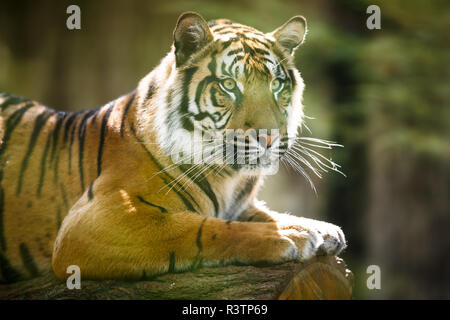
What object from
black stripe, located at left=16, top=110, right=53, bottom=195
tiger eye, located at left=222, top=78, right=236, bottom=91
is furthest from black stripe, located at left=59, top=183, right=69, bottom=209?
tiger eye, located at left=222, top=78, right=236, bottom=91

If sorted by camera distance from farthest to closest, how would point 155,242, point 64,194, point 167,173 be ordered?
point 64,194, point 167,173, point 155,242

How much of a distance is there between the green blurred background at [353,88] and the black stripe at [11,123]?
213 centimetres

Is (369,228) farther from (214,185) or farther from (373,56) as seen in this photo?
(214,185)

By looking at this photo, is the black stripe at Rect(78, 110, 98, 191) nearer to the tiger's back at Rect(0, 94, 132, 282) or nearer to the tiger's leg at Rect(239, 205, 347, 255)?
the tiger's back at Rect(0, 94, 132, 282)

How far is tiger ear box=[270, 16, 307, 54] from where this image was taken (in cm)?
227

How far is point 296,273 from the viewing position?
6.00 ft

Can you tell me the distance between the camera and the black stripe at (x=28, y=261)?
2203mm

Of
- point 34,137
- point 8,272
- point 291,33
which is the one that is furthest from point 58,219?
point 291,33

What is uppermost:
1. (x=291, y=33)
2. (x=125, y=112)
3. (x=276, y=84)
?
(x=291, y=33)

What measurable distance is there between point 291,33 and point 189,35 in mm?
508

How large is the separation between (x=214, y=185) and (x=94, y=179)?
55 cm

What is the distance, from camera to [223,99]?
2129mm

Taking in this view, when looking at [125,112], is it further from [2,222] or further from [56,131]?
[2,222]
